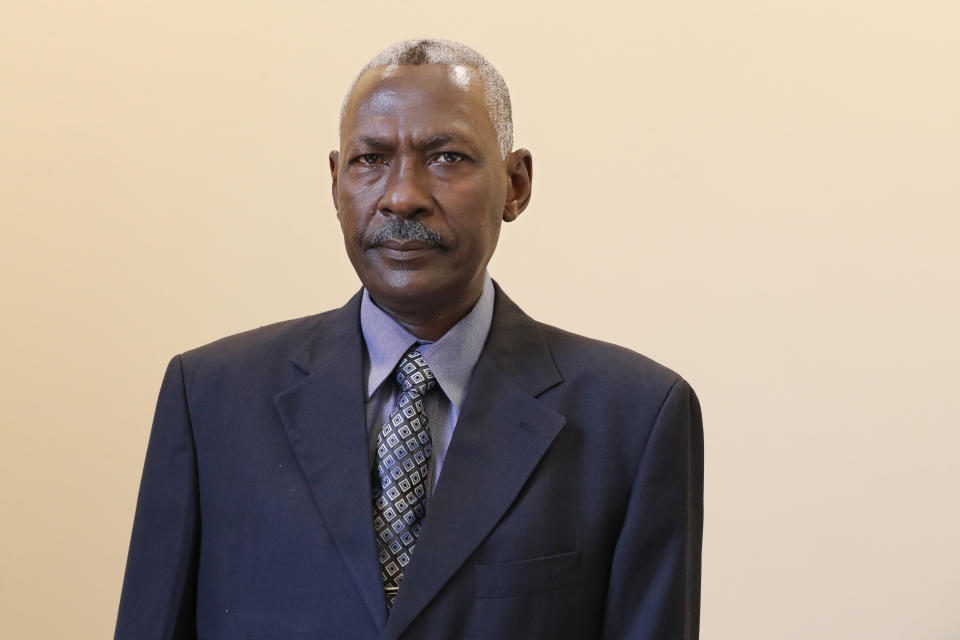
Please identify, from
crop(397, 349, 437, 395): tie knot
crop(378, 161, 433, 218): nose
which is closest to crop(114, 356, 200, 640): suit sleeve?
crop(397, 349, 437, 395): tie knot

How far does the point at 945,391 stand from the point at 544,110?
3.42 ft

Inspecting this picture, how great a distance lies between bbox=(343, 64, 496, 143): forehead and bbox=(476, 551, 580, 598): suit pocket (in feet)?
1.55

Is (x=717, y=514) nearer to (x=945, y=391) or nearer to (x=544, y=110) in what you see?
(x=945, y=391)

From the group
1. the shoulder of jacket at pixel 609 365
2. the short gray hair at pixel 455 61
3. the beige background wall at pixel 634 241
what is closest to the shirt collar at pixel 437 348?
the shoulder of jacket at pixel 609 365

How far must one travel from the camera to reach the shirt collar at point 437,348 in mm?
1484

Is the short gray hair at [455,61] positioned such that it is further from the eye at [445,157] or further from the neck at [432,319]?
the neck at [432,319]

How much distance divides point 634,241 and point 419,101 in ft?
4.50

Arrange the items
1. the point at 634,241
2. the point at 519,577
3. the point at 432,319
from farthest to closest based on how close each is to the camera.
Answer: the point at 634,241, the point at 432,319, the point at 519,577

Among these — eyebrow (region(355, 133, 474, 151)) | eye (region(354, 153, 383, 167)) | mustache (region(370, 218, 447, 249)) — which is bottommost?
Answer: mustache (region(370, 218, 447, 249))

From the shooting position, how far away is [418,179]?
1.41 m

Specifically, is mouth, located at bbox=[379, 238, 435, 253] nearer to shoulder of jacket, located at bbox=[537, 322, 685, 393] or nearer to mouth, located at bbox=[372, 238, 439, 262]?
mouth, located at bbox=[372, 238, 439, 262]

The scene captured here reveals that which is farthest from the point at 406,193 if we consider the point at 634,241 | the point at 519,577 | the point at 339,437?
the point at 634,241

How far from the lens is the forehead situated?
1.42m

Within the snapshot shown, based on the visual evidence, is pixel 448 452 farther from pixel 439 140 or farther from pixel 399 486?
pixel 439 140
